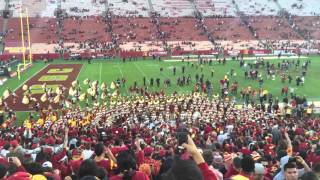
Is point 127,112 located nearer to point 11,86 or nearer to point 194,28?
point 11,86

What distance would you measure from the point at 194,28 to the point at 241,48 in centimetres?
936

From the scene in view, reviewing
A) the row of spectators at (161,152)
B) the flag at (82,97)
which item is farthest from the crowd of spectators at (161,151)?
the flag at (82,97)

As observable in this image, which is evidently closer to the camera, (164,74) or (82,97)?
(82,97)

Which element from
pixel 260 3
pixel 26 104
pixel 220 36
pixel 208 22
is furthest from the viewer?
pixel 260 3

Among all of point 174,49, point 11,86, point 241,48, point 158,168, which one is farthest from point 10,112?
point 241,48

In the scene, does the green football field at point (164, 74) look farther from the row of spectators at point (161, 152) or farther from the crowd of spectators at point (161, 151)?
the row of spectators at point (161, 152)

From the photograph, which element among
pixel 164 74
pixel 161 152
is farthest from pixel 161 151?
pixel 164 74

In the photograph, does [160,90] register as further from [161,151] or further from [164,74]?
[161,151]

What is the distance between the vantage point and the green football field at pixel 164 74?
32.1m

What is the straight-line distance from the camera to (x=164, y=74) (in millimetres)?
38531

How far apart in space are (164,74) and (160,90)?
7.46 meters

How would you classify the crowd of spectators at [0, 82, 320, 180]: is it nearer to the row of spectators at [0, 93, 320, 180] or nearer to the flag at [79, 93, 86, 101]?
the row of spectators at [0, 93, 320, 180]

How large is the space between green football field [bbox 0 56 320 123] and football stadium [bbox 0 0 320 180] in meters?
0.10

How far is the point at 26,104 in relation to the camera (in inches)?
1088
